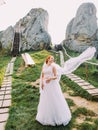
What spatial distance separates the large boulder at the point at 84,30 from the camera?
2795 centimetres

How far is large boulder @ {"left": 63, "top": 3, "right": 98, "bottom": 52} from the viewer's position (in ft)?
91.7

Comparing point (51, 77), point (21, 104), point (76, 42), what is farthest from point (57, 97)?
point (76, 42)

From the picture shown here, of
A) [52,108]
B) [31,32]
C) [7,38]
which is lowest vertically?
[7,38]

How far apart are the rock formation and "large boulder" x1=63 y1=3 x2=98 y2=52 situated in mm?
3174

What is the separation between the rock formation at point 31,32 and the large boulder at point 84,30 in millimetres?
3174

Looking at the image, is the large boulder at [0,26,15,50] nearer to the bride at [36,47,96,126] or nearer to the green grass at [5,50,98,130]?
the green grass at [5,50,98,130]

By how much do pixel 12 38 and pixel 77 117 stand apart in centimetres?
2425

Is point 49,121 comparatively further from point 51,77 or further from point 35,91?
point 35,91

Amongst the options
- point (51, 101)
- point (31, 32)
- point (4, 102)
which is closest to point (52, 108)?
point (51, 101)

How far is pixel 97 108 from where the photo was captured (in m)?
7.85

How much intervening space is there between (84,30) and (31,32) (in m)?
7.17

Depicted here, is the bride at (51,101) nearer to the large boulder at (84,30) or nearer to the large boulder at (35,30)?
the large boulder at (84,30)

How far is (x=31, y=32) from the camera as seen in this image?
101 ft

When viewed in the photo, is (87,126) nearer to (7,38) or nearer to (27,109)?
(27,109)
